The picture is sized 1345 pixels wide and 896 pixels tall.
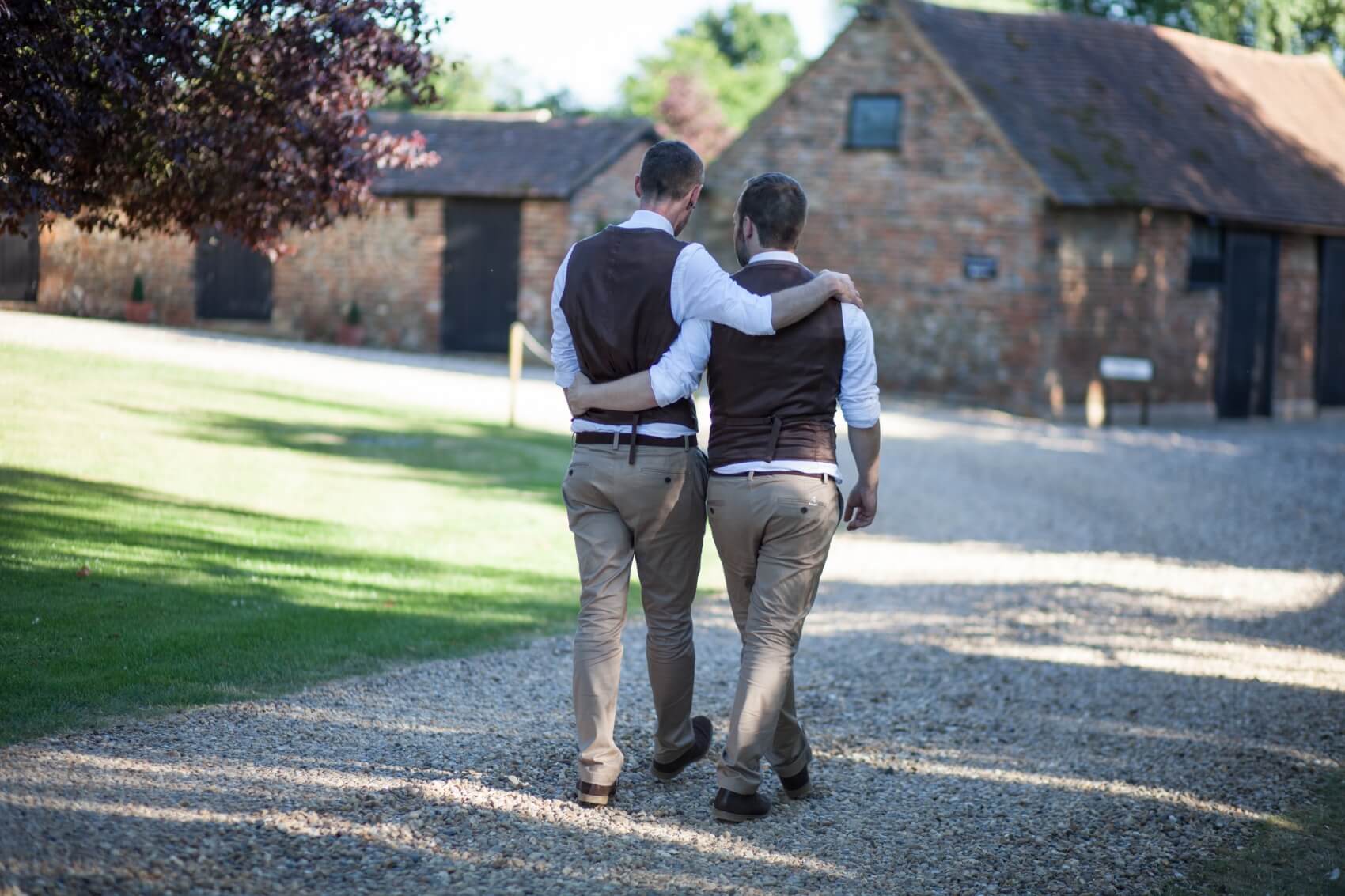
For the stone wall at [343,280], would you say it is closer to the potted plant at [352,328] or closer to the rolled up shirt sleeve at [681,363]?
the potted plant at [352,328]

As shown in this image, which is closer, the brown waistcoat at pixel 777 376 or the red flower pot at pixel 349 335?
→ the brown waistcoat at pixel 777 376

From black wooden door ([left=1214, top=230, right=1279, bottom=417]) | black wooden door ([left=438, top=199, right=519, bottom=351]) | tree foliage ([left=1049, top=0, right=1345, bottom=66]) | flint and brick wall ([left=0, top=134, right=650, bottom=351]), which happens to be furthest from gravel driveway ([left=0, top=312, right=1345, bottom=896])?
tree foliage ([left=1049, top=0, right=1345, bottom=66])

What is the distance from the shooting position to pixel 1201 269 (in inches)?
958

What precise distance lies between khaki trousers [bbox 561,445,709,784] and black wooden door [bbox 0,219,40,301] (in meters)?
23.4

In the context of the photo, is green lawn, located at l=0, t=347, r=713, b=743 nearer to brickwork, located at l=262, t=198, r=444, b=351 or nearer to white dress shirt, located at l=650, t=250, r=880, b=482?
white dress shirt, located at l=650, t=250, r=880, b=482

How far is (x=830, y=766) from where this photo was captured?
562cm

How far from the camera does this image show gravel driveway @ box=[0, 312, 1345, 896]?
4.18m

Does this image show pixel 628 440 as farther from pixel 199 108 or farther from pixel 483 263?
pixel 483 263

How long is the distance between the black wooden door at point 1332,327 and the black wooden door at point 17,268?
78.4 feet

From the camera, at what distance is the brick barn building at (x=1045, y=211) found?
23.1 metres

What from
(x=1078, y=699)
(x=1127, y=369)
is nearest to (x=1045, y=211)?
(x=1127, y=369)

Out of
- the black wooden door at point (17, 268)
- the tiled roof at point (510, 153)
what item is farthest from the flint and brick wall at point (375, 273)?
the black wooden door at point (17, 268)

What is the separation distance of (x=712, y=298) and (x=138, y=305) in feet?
80.1

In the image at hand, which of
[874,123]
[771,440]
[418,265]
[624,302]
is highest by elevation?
[874,123]
